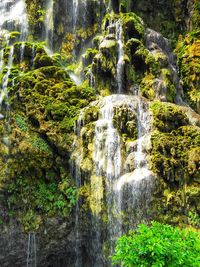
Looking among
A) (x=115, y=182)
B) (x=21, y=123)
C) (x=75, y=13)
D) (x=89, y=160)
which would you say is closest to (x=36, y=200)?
(x=89, y=160)

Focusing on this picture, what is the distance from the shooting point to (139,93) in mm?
21750

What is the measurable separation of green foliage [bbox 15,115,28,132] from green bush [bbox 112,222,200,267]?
34.0ft

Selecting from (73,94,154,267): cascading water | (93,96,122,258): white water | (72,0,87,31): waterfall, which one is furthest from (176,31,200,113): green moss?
(72,0,87,31): waterfall

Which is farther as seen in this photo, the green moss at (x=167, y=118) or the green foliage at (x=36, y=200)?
the green moss at (x=167, y=118)

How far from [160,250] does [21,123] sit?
1177 centimetres

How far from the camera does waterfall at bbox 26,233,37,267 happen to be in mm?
16266

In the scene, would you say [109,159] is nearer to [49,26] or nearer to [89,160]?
[89,160]

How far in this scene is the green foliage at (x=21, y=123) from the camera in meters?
17.9

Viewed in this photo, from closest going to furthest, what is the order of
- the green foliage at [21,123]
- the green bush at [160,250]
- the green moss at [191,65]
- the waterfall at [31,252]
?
1. the green bush at [160,250]
2. the waterfall at [31,252]
3. the green foliage at [21,123]
4. the green moss at [191,65]

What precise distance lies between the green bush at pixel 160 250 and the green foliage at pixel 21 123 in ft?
34.0

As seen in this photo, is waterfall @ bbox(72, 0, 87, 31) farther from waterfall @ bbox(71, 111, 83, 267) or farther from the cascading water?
waterfall @ bbox(71, 111, 83, 267)

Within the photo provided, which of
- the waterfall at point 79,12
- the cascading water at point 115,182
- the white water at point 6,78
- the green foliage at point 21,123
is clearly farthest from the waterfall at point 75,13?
the cascading water at point 115,182

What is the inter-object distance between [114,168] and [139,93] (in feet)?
24.2

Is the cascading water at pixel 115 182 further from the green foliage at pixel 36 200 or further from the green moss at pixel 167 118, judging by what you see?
the green foliage at pixel 36 200
